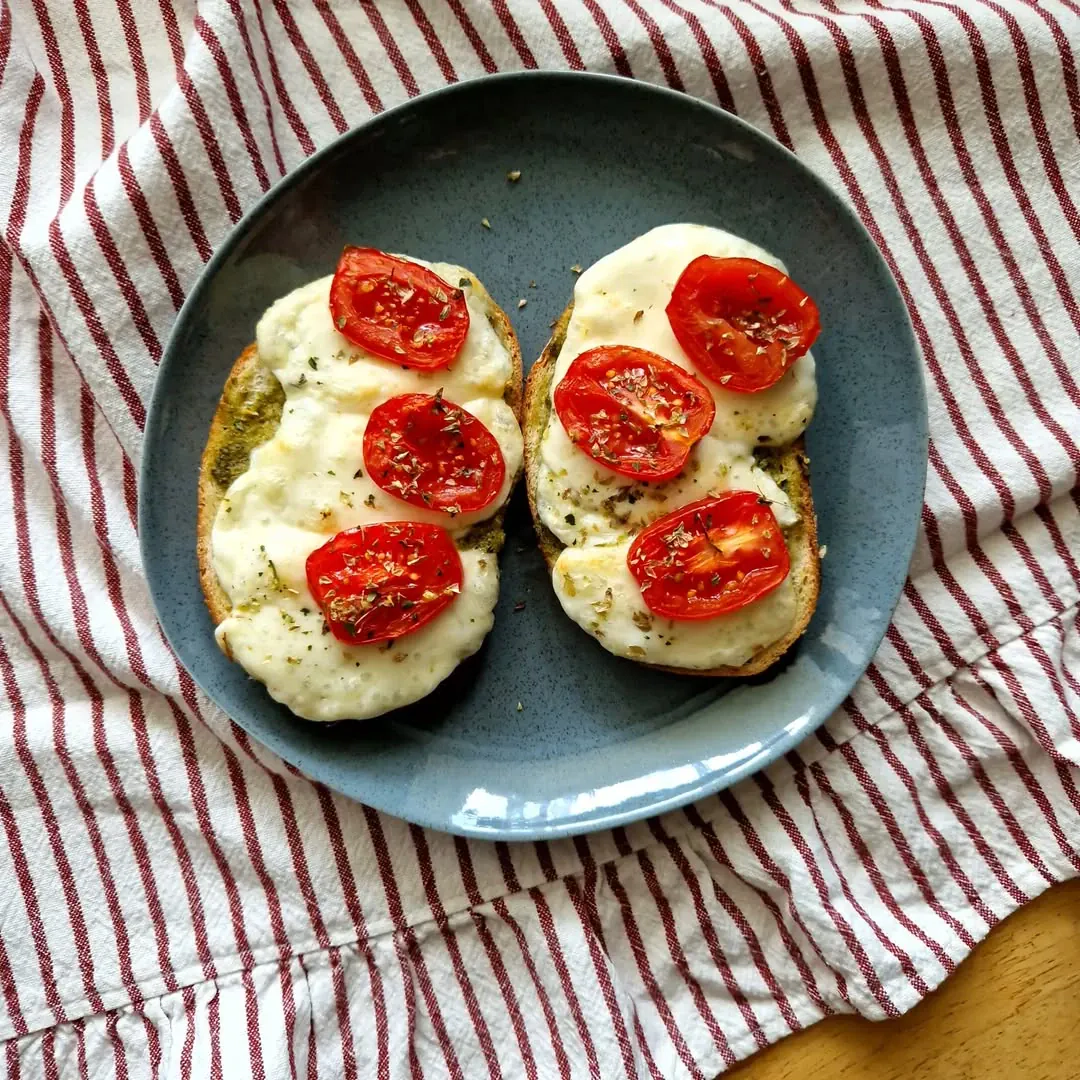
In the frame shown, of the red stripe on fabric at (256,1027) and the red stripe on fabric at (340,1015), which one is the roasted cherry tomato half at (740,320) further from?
the red stripe on fabric at (256,1027)

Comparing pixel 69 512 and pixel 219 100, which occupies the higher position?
pixel 219 100

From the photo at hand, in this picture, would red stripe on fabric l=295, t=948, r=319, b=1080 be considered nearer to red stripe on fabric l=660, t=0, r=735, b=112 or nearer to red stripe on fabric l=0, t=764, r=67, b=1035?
red stripe on fabric l=0, t=764, r=67, b=1035

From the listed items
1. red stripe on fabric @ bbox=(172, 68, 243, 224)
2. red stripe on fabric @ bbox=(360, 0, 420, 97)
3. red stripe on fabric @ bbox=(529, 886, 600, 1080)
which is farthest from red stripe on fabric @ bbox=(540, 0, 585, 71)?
red stripe on fabric @ bbox=(529, 886, 600, 1080)

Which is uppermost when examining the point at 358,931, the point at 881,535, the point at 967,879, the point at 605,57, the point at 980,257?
the point at 605,57

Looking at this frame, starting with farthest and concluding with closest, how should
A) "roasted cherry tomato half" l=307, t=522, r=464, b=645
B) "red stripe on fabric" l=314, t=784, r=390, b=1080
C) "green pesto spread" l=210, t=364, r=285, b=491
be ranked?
"red stripe on fabric" l=314, t=784, r=390, b=1080 → "green pesto spread" l=210, t=364, r=285, b=491 → "roasted cherry tomato half" l=307, t=522, r=464, b=645

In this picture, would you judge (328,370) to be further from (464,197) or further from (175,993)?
(175,993)

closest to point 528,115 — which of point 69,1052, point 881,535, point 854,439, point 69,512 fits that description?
point 854,439
